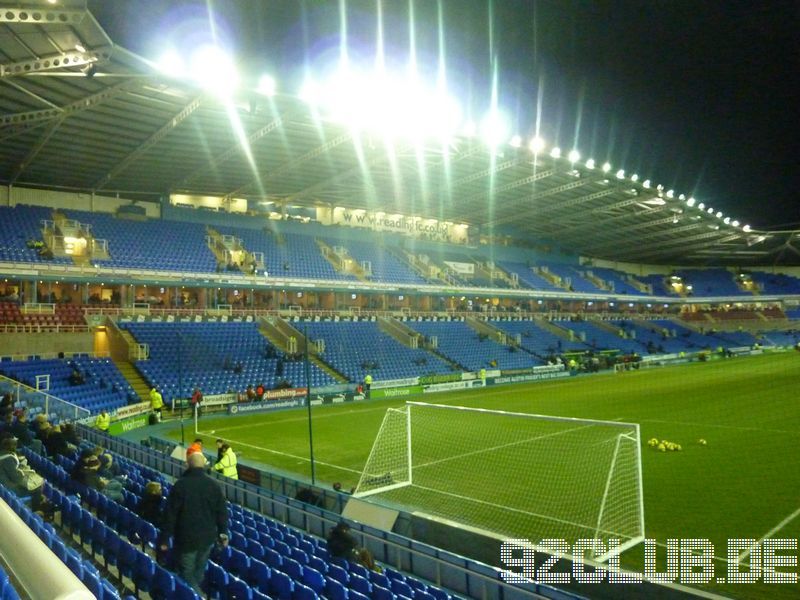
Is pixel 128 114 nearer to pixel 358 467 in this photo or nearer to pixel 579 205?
pixel 358 467

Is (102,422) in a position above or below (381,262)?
below

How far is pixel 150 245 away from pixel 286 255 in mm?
8824

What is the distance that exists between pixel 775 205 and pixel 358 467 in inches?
1799

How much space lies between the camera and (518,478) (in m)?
14.8

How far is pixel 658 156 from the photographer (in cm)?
3441

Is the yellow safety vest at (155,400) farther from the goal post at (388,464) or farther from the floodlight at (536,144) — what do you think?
the floodlight at (536,144)

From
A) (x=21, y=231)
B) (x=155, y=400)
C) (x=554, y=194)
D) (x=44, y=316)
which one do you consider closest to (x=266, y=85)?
(x=155, y=400)

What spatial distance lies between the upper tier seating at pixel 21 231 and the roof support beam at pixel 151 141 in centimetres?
332

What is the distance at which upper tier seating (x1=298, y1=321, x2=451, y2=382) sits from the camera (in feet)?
112

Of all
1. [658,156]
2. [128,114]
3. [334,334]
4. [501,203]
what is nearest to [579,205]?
[501,203]

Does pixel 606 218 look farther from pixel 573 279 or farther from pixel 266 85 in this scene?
pixel 266 85

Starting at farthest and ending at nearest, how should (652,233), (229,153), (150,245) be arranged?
1. (652,233)
2. (150,245)
3. (229,153)

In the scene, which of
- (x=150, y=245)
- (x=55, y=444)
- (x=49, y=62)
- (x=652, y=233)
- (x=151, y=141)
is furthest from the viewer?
(x=652, y=233)

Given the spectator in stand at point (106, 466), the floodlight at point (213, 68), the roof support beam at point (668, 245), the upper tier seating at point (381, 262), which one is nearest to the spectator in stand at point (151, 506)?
the spectator in stand at point (106, 466)
